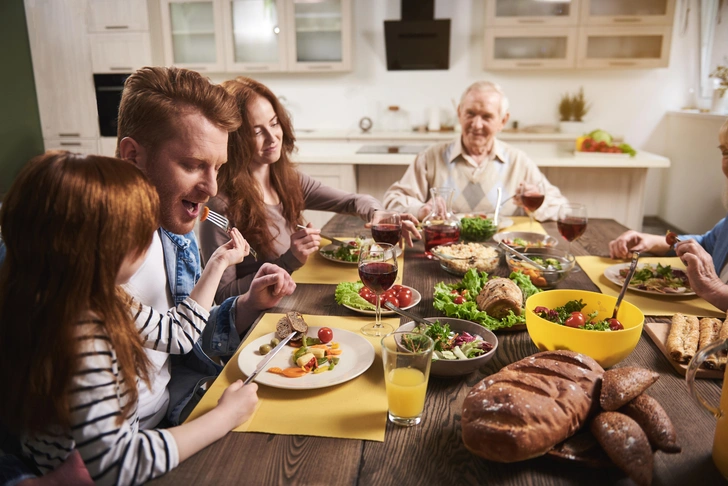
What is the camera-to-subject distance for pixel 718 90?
4.54 meters

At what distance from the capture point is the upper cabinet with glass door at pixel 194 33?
506 cm

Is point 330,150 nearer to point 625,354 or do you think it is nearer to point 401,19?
point 401,19

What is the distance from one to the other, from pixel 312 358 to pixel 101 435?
425mm

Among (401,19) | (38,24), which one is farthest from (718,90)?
(38,24)

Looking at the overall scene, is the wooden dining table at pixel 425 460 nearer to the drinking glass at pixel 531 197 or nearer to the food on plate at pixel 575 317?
the food on plate at pixel 575 317

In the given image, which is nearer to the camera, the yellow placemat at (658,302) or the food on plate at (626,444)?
the food on plate at (626,444)

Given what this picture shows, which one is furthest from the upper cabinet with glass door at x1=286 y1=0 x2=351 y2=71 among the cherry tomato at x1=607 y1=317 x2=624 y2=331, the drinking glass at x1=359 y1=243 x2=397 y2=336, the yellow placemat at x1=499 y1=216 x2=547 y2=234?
the cherry tomato at x1=607 y1=317 x2=624 y2=331

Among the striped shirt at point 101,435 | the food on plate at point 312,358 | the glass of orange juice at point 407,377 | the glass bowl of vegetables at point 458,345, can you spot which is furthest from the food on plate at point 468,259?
the striped shirt at point 101,435

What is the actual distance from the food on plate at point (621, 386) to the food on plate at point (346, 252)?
100 cm

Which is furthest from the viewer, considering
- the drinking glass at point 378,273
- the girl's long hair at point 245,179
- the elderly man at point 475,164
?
the elderly man at point 475,164

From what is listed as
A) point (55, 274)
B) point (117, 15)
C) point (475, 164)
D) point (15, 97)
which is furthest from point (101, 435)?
point (15, 97)

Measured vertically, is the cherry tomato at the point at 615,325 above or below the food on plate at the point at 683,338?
above

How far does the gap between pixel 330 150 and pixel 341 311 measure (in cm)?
353

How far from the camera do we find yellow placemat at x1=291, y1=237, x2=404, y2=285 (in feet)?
5.40
